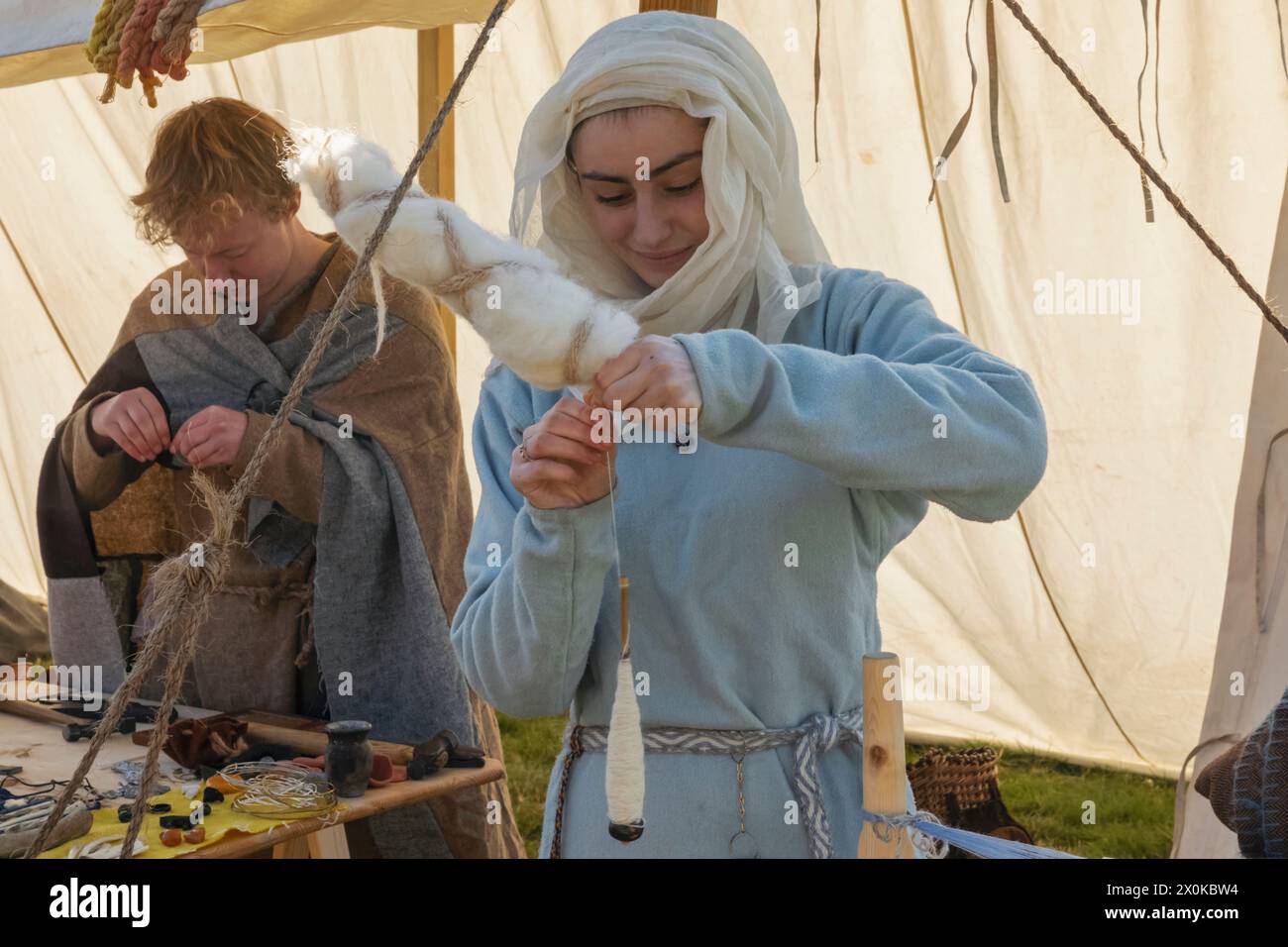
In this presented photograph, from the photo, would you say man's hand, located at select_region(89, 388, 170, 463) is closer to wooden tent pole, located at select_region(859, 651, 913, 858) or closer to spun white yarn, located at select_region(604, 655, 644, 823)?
spun white yarn, located at select_region(604, 655, 644, 823)

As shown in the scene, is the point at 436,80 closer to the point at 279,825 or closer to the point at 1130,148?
the point at 279,825

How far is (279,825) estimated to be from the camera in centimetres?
175

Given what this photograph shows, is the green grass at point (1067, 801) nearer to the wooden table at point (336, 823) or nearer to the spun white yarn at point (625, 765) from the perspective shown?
the wooden table at point (336, 823)

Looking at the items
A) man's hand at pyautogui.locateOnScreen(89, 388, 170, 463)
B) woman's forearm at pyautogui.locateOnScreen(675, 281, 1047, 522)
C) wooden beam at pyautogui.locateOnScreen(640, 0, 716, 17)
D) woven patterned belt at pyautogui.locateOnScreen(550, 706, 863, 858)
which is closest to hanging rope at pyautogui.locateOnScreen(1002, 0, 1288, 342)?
woman's forearm at pyautogui.locateOnScreen(675, 281, 1047, 522)

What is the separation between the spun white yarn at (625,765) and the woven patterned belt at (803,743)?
0.37 ft

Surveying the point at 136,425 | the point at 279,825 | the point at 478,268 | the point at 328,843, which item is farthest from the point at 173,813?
the point at 478,268

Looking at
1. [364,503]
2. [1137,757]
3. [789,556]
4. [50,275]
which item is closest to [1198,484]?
[1137,757]

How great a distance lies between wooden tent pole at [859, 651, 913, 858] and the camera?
3.48 ft

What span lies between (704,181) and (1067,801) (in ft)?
9.58

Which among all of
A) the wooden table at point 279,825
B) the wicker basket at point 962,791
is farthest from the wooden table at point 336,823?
the wicker basket at point 962,791

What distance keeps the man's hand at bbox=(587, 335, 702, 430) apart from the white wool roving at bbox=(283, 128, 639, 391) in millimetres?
25

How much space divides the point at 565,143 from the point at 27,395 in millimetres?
4030

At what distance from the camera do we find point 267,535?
240 centimetres
